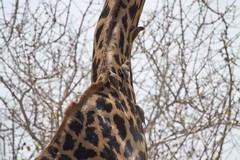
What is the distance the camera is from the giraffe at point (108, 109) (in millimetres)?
1432

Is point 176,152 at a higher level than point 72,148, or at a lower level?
higher

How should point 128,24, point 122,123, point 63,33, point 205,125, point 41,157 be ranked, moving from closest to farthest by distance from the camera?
point 41,157 → point 122,123 → point 128,24 → point 205,125 → point 63,33

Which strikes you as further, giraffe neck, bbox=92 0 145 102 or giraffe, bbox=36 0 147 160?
giraffe neck, bbox=92 0 145 102

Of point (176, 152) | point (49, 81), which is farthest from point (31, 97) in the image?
point (176, 152)

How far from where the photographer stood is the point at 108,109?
1.55m

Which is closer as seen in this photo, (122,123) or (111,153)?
(111,153)

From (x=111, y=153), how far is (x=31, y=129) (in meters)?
3.20

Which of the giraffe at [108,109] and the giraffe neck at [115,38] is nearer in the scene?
the giraffe at [108,109]

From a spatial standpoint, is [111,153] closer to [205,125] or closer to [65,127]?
[65,127]

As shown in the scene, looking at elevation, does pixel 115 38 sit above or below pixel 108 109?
above

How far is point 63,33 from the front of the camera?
4.73 meters

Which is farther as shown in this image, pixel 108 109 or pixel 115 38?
pixel 115 38

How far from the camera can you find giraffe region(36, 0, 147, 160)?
1.43m

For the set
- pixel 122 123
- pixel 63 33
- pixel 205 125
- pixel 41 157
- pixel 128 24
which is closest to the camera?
pixel 41 157
